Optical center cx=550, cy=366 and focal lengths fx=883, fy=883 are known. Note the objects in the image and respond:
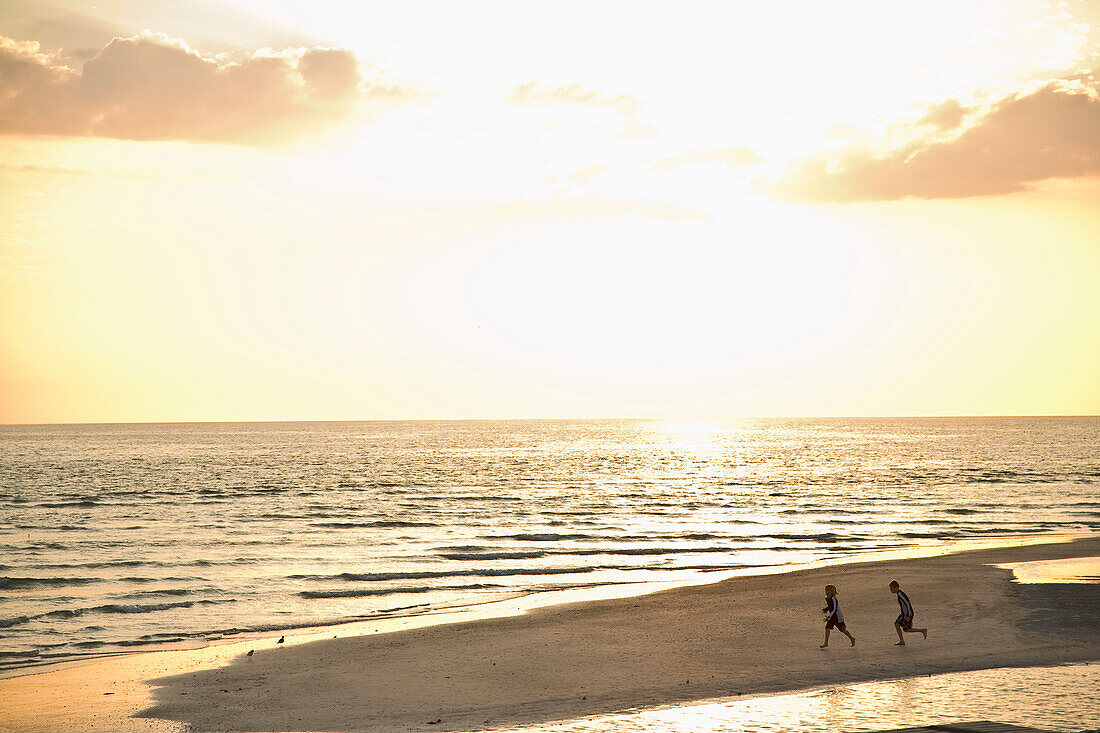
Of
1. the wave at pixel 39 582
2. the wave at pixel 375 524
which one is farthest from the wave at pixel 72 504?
the wave at pixel 39 582

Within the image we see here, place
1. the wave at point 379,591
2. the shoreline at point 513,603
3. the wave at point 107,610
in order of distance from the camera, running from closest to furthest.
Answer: the shoreline at point 513,603 < the wave at point 107,610 < the wave at point 379,591

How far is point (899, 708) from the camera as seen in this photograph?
12922 mm

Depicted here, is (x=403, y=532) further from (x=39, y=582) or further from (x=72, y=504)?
(x=72, y=504)

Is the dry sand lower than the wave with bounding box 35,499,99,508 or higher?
higher

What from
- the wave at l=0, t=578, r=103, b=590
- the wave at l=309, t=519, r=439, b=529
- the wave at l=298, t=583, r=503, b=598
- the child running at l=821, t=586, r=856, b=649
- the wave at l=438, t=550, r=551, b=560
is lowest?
the wave at l=309, t=519, r=439, b=529

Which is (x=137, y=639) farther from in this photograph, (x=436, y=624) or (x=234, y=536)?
(x=234, y=536)

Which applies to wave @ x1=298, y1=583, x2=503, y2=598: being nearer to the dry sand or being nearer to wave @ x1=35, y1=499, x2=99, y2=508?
the dry sand

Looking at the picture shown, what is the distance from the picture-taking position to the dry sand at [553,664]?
15.9 m

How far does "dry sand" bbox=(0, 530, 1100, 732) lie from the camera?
15.9 metres

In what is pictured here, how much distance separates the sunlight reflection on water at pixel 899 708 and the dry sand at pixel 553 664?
1.21 metres

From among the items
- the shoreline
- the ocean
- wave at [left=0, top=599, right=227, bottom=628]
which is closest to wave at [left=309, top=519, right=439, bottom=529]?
the ocean

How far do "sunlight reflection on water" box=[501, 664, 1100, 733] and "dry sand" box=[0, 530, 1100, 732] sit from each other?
3.96 ft

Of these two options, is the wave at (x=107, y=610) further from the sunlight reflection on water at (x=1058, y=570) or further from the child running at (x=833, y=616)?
the sunlight reflection on water at (x=1058, y=570)

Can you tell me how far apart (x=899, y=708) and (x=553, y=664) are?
26.1 feet
